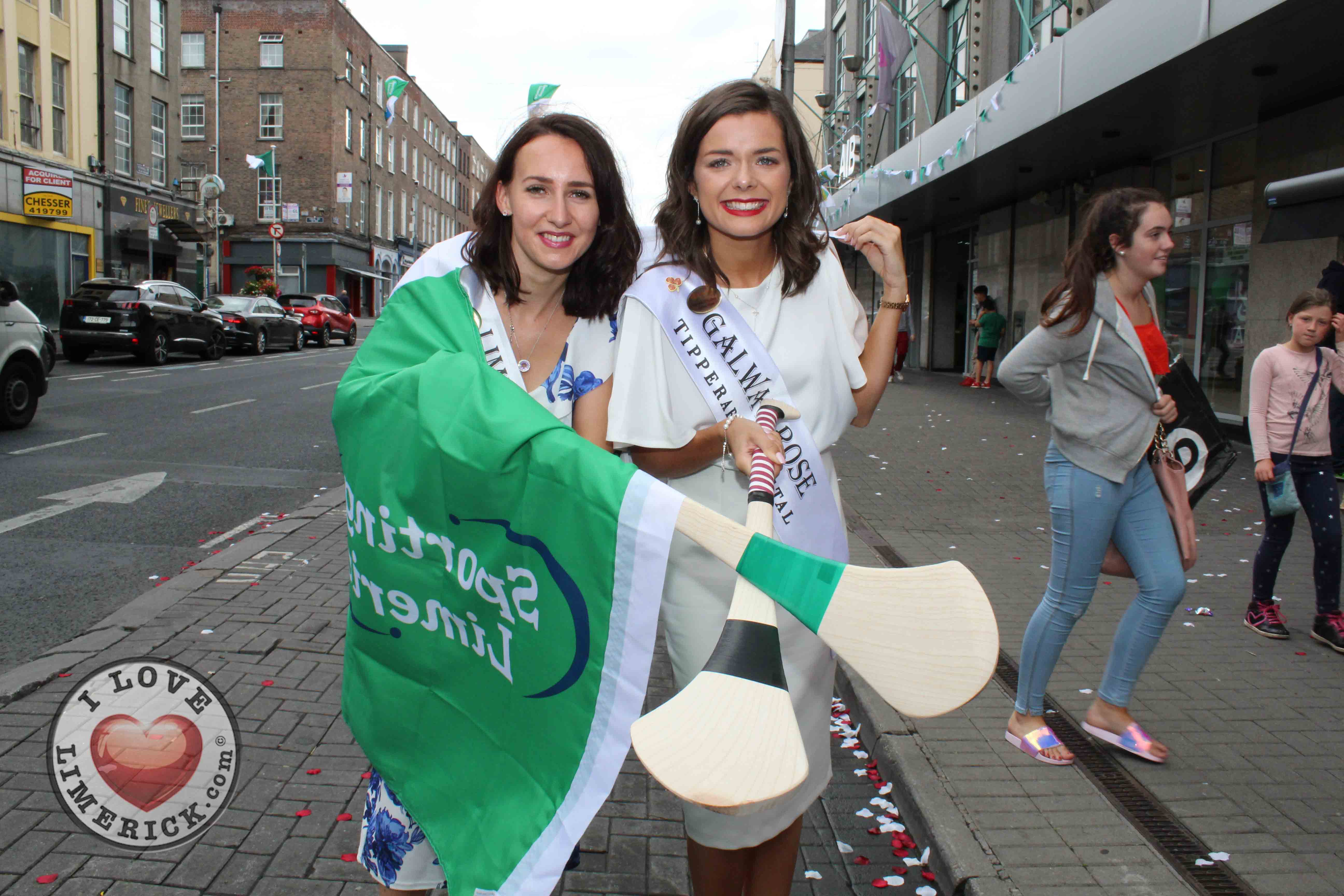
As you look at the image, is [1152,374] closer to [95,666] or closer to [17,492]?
[95,666]

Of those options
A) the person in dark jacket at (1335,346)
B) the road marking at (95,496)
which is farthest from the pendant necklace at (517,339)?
the road marking at (95,496)

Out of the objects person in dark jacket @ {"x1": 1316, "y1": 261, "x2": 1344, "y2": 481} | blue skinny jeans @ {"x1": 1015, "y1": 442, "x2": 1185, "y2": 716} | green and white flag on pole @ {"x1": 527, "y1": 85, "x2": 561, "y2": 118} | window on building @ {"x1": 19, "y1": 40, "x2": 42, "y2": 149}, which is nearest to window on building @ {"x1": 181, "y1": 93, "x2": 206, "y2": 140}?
window on building @ {"x1": 19, "y1": 40, "x2": 42, "y2": 149}

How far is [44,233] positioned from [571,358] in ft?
93.0

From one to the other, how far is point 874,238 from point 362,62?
55572 mm

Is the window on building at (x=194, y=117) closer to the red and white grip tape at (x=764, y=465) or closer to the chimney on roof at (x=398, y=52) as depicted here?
the chimney on roof at (x=398, y=52)

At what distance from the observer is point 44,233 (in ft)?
83.5

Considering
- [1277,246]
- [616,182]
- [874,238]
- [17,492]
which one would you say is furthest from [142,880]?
[1277,246]

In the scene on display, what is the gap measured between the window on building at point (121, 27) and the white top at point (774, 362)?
32570 millimetres

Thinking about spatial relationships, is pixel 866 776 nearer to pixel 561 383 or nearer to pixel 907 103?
pixel 561 383

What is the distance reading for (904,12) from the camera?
935 inches

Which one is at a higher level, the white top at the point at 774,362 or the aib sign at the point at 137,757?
the white top at the point at 774,362

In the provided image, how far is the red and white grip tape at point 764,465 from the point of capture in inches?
66.9

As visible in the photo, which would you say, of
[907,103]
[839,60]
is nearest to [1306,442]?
[907,103]

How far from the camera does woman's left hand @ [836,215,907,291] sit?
2219 mm
